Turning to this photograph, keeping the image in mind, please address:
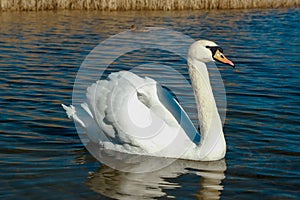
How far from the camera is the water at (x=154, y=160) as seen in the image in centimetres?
565

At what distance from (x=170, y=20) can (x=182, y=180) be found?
17620 mm

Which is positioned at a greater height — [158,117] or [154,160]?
[158,117]

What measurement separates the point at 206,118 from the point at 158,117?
0.52 meters

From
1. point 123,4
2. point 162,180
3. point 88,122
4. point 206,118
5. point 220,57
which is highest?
point 220,57

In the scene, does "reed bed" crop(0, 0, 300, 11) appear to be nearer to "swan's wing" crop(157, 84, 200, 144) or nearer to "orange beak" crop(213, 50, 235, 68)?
"swan's wing" crop(157, 84, 200, 144)

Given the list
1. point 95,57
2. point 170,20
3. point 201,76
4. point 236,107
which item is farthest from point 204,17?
point 201,76

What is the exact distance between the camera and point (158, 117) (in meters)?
6.40

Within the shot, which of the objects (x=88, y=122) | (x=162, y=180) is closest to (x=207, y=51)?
(x=162, y=180)

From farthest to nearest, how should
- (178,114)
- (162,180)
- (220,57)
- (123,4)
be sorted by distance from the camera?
(123,4) < (178,114) < (220,57) < (162,180)

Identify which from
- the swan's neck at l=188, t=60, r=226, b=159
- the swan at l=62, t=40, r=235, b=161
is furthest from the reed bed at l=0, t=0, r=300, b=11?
the swan's neck at l=188, t=60, r=226, b=159

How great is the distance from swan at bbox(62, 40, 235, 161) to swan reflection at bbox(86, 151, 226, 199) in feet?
0.38

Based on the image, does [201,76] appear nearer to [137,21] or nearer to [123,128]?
[123,128]

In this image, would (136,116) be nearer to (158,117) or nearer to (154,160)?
(158,117)

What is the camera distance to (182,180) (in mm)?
5902
